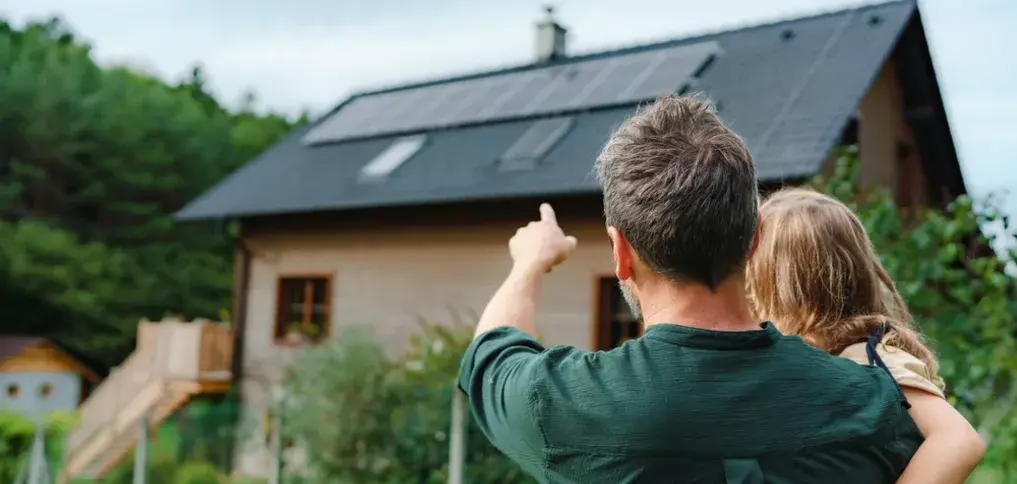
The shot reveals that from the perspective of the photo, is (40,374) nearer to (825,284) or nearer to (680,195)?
(825,284)

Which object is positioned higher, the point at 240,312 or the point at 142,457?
the point at 240,312

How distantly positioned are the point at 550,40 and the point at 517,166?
4.91m

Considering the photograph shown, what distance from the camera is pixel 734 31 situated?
13312 mm

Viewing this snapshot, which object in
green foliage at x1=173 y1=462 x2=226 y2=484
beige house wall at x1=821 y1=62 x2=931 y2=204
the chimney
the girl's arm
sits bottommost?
green foliage at x1=173 y1=462 x2=226 y2=484

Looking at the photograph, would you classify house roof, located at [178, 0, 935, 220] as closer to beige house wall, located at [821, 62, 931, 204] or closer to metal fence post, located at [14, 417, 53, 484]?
beige house wall, located at [821, 62, 931, 204]

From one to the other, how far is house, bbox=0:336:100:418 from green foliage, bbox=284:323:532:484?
14.4 meters

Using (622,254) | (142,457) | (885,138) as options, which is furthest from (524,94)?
(622,254)

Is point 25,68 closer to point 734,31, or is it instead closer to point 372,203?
point 372,203

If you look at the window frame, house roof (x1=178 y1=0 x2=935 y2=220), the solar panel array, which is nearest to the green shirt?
house roof (x1=178 y1=0 x2=935 y2=220)

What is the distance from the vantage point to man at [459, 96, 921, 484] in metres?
1.25

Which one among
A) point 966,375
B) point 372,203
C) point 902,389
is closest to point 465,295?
point 372,203

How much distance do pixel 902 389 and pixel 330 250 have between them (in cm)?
1222

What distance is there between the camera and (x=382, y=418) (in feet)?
23.7

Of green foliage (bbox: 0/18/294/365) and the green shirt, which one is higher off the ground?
green foliage (bbox: 0/18/294/365)
